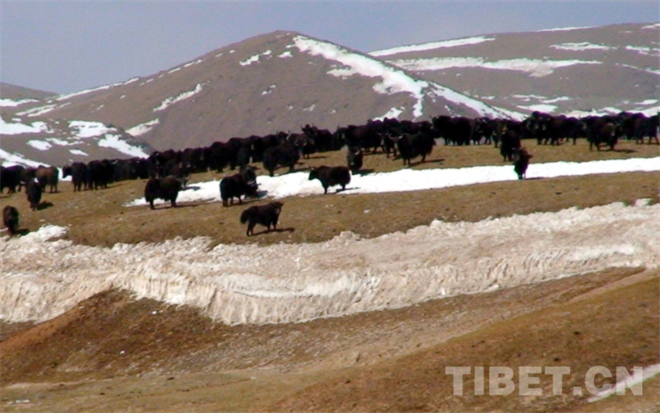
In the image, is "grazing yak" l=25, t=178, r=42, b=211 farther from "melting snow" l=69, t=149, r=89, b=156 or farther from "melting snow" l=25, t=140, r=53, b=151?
"melting snow" l=25, t=140, r=53, b=151

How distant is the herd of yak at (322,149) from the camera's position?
46.0m

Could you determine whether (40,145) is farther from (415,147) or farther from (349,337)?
(349,337)

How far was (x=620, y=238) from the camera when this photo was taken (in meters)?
29.7

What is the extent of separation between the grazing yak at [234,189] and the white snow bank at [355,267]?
5041mm

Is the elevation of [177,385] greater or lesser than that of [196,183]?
lesser

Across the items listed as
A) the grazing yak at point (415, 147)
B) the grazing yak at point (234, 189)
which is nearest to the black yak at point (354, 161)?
the grazing yak at point (415, 147)

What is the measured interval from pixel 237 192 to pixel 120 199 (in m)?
9.39

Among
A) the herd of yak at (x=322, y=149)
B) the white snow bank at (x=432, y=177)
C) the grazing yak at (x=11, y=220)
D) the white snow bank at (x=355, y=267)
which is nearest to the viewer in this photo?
the white snow bank at (x=355, y=267)

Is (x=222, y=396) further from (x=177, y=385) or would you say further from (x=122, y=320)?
(x=122, y=320)

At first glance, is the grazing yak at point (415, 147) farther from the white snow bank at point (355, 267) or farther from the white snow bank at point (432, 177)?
the white snow bank at point (355, 267)

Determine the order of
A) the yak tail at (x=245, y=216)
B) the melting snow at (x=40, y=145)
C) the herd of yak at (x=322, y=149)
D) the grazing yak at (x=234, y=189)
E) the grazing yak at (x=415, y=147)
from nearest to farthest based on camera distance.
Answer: the yak tail at (x=245, y=216) < the grazing yak at (x=234, y=189) < the herd of yak at (x=322, y=149) < the grazing yak at (x=415, y=147) < the melting snow at (x=40, y=145)

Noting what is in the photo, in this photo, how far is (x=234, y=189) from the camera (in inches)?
1730

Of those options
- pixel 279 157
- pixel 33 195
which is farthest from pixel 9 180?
pixel 279 157

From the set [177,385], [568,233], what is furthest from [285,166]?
[177,385]
